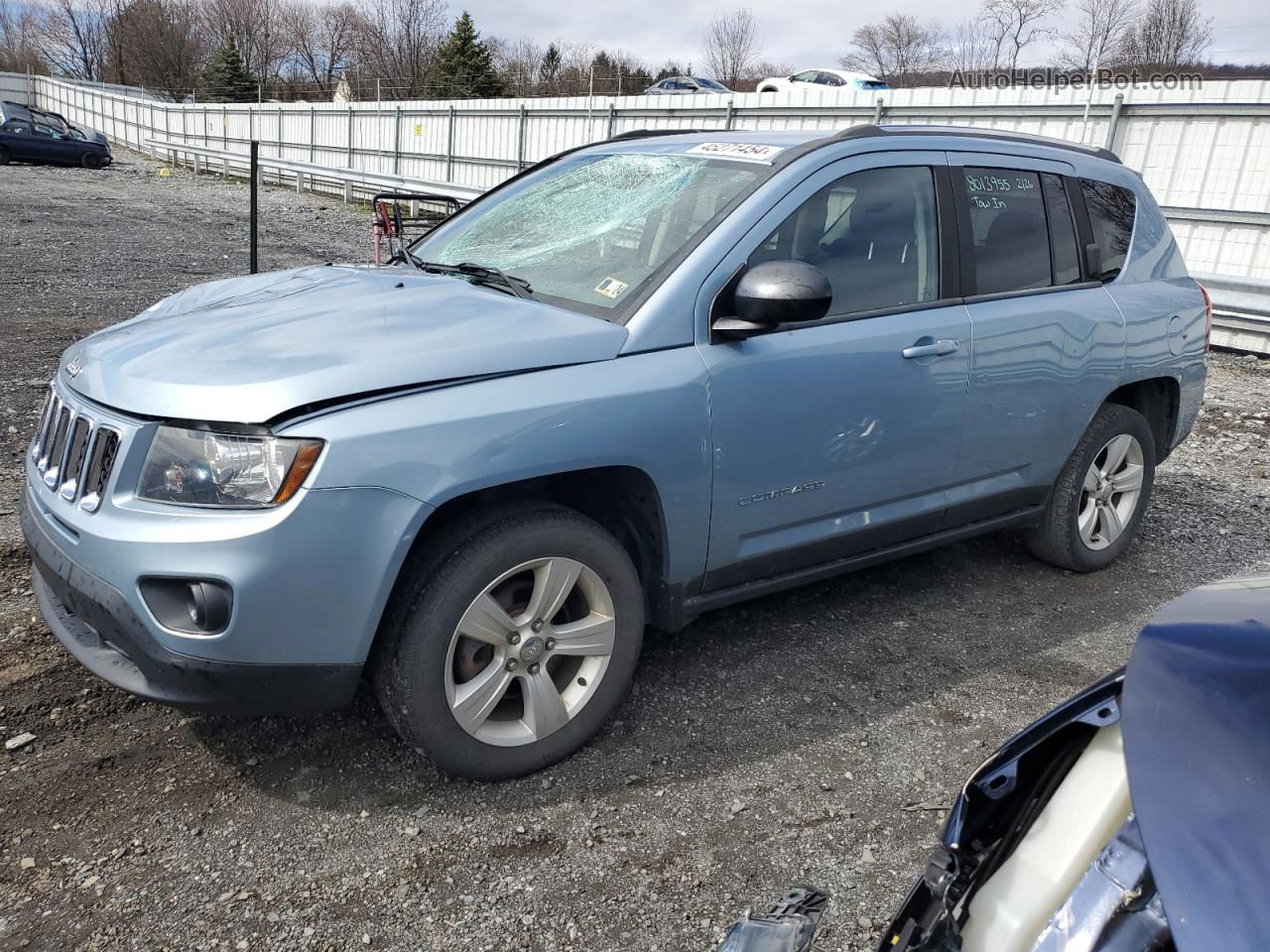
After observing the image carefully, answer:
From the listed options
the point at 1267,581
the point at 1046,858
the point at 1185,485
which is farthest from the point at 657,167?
the point at 1185,485

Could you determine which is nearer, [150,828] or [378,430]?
[378,430]

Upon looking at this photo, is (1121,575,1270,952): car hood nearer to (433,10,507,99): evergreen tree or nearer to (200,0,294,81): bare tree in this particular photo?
(433,10,507,99): evergreen tree

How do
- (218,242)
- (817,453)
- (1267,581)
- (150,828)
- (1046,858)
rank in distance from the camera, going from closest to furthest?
(1046,858)
(1267,581)
(150,828)
(817,453)
(218,242)

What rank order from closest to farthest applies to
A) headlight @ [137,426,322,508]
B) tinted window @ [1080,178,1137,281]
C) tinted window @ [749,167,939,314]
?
headlight @ [137,426,322,508], tinted window @ [749,167,939,314], tinted window @ [1080,178,1137,281]

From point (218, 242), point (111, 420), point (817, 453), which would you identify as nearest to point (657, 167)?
point (817, 453)

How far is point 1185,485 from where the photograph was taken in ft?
20.6

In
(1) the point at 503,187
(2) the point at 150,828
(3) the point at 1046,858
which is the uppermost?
(1) the point at 503,187

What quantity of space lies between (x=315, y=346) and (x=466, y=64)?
49.0m

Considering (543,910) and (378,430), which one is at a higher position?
(378,430)

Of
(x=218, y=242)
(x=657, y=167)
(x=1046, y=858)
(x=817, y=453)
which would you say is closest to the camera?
(x=1046, y=858)

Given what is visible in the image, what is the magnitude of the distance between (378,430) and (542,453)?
0.46m

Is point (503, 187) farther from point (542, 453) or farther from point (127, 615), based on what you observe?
point (127, 615)

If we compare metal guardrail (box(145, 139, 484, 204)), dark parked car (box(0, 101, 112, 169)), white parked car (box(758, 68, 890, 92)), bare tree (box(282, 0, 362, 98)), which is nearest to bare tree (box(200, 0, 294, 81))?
bare tree (box(282, 0, 362, 98))

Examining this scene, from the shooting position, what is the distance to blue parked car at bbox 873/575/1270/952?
45.7 inches
